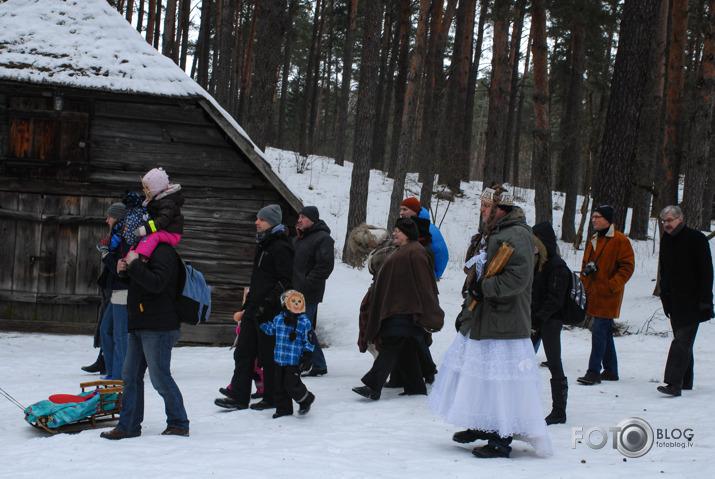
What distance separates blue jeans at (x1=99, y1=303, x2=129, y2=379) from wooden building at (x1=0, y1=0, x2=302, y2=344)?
10.8ft

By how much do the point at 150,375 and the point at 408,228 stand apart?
2.82m

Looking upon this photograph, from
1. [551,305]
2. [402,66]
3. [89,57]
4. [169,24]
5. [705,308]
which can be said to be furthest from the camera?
[402,66]

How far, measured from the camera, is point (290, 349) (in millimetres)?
5789

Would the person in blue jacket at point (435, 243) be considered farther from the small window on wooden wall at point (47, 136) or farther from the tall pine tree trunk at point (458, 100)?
the tall pine tree trunk at point (458, 100)

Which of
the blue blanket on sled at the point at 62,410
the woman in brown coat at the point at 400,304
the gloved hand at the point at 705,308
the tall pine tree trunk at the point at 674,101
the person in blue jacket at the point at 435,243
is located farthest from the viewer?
the tall pine tree trunk at the point at 674,101

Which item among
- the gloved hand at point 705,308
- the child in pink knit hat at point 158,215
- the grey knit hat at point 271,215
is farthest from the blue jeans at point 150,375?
the gloved hand at point 705,308

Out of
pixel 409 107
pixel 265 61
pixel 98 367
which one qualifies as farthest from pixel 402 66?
pixel 98 367

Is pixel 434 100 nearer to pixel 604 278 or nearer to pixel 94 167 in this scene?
pixel 94 167

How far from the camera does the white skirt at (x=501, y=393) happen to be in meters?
4.60

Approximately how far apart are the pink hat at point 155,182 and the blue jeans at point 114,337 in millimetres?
2146

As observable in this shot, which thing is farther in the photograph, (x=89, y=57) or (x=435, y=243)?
(x=89, y=57)

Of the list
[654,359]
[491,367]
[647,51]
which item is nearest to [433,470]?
[491,367]

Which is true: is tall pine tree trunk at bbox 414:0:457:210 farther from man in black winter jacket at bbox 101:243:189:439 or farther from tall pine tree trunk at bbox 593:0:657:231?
man in black winter jacket at bbox 101:243:189:439

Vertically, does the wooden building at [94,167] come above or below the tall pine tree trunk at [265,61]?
below
